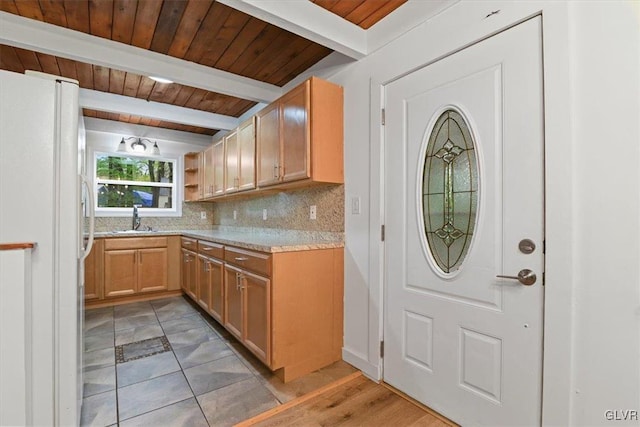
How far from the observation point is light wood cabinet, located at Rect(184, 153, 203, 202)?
15.3 feet

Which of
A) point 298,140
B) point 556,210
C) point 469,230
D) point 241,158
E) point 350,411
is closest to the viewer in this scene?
point 556,210

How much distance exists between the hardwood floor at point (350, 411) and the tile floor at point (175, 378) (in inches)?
3.4

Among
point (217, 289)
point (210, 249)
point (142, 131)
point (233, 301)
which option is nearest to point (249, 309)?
point (233, 301)

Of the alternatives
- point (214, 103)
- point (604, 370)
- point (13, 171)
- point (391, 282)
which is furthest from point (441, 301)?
point (214, 103)

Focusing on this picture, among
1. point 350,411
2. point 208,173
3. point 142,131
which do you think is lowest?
point 350,411

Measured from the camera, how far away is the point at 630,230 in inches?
44.9

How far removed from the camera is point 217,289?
9.53 ft

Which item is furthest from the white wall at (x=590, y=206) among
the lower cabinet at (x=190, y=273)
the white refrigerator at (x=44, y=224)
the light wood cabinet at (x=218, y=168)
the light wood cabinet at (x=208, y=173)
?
the light wood cabinet at (x=208, y=173)

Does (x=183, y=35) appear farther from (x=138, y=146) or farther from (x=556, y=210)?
(x=138, y=146)

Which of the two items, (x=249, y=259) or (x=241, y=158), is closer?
(x=249, y=259)

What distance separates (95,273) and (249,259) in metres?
2.69

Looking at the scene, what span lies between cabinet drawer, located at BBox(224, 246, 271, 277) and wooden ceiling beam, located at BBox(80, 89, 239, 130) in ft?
7.15

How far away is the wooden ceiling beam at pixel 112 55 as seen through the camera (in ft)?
6.98

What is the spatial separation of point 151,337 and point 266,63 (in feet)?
8.94
